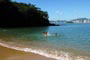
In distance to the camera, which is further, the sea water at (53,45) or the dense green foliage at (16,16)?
the dense green foliage at (16,16)

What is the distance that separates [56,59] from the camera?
774 centimetres

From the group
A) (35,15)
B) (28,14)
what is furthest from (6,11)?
(35,15)

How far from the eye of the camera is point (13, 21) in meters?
64.7

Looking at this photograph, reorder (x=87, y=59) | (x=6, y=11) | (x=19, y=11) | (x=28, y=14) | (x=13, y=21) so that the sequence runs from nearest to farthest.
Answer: (x=87, y=59)
(x=6, y=11)
(x=13, y=21)
(x=19, y=11)
(x=28, y=14)

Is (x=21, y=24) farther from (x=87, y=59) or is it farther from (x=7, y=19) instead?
(x=87, y=59)

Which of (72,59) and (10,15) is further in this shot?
(10,15)

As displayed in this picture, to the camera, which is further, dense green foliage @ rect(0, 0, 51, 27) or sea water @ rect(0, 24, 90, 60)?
dense green foliage @ rect(0, 0, 51, 27)

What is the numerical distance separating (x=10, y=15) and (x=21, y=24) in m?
8.97

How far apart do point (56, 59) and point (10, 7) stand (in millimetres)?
58404

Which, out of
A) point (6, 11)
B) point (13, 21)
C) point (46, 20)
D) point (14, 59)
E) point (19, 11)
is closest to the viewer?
point (14, 59)

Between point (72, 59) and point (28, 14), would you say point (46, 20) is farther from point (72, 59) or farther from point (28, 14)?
point (72, 59)

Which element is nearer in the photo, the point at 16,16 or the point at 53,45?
the point at 53,45

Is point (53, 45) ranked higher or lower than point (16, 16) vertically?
lower

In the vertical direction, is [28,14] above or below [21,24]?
above
